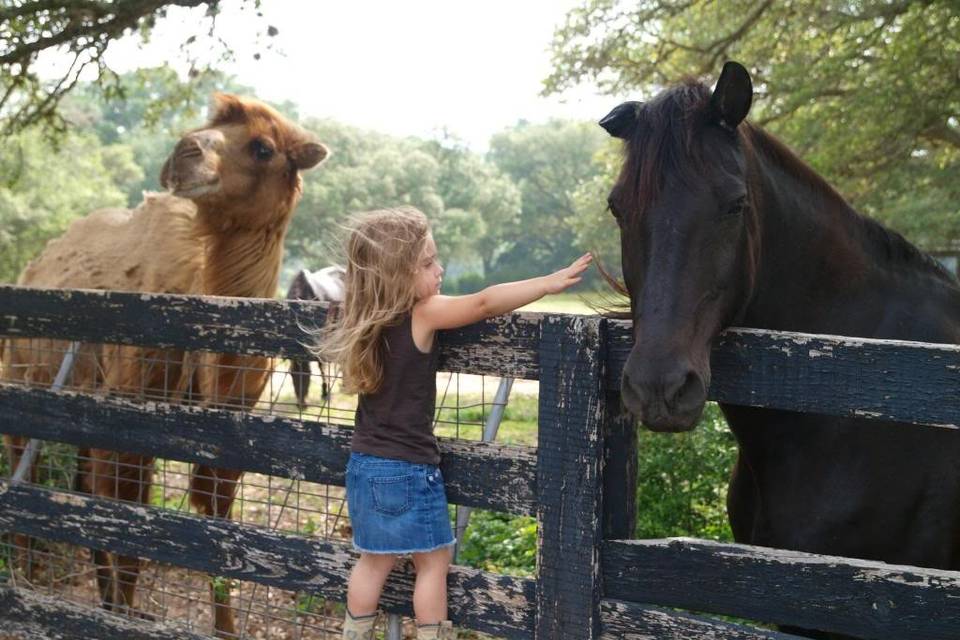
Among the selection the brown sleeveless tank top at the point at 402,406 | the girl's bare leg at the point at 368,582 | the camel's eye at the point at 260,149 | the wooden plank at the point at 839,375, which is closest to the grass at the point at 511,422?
the camel's eye at the point at 260,149

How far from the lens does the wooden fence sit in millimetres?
2059

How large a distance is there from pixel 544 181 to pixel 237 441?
68.0 m

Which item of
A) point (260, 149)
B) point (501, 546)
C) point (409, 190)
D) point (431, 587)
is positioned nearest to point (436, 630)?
point (431, 587)

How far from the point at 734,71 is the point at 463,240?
5137cm

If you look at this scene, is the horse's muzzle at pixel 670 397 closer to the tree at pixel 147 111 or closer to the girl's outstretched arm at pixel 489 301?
the girl's outstretched arm at pixel 489 301

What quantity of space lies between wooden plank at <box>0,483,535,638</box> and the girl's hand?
2.81ft

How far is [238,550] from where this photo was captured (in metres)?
3.09

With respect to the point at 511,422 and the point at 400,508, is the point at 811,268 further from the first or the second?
the point at 511,422

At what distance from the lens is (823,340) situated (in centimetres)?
213

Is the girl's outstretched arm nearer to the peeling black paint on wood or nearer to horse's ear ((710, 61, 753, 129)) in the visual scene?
the peeling black paint on wood

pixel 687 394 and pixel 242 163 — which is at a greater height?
pixel 242 163


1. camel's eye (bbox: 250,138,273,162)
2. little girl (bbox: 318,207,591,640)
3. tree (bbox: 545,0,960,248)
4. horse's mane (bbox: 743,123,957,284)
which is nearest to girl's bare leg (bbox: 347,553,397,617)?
little girl (bbox: 318,207,591,640)

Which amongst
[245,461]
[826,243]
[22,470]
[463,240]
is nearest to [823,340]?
[826,243]

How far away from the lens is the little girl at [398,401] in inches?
101
